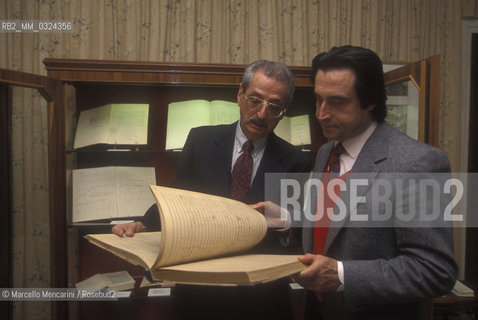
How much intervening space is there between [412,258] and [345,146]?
1.31 feet

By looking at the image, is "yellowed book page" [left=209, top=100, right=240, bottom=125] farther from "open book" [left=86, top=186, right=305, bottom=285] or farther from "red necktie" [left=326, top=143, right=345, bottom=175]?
"open book" [left=86, top=186, right=305, bottom=285]

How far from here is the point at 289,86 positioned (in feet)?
4.32

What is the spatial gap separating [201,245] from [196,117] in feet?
4.68

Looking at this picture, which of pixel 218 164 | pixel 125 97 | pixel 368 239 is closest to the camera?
pixel 368 239

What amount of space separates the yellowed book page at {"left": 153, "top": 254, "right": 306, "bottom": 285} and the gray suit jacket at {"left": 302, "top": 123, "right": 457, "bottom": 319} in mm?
209

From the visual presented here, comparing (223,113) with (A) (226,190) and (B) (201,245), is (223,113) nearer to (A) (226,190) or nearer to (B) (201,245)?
(A) (226,190)

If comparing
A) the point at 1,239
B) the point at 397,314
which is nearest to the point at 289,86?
the point at 397,314

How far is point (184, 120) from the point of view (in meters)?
2.14

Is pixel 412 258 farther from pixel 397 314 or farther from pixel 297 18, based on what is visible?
pixel 297 18

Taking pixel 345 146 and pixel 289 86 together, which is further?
pixel 289 86

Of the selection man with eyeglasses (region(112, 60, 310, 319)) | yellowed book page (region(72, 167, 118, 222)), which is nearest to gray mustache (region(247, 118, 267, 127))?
man with eyeglasses (region(112, 60, 310, 319))

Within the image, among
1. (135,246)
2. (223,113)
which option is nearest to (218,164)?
(135,246)

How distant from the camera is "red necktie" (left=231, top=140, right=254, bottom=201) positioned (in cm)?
130

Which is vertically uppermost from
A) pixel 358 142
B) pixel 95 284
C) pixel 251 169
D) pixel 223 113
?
pixel 223 113
